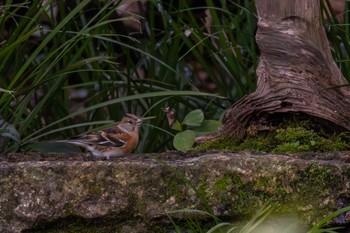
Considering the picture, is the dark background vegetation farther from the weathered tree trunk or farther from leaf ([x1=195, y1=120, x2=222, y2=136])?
the weathered tree trunk

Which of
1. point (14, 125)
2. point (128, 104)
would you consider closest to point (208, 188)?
point (14, 125)

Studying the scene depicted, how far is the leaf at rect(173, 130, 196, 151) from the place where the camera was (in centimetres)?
376

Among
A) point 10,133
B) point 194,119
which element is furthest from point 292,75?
point 10,133

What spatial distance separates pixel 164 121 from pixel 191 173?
231cm

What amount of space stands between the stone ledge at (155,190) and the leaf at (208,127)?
46.2 inches

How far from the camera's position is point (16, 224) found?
306 centimetres

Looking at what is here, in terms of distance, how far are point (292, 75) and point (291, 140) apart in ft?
0.94

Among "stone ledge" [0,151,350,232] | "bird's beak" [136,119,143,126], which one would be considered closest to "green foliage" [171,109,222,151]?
"bird's beak" [136,119,143,126]

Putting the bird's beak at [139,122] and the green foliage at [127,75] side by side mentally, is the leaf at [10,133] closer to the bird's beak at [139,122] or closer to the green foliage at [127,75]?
the green foliage at [127,75]

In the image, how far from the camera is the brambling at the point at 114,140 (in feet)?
14.8

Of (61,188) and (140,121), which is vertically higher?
(61,188)

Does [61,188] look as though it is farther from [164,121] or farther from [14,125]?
[164,121]

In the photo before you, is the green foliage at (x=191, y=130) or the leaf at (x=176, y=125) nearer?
the green foliage at (x=191, y=130)

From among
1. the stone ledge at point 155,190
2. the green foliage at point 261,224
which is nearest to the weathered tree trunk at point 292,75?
the stone ledge at point 155,190
